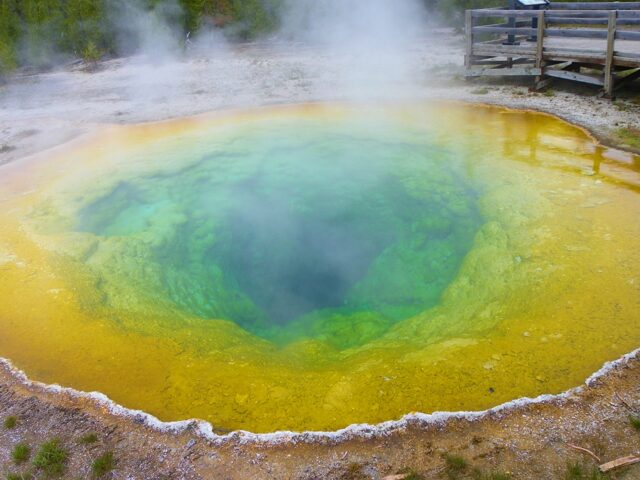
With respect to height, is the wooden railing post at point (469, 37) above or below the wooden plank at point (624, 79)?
above

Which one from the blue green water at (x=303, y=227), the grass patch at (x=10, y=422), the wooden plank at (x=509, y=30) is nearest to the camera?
the grass patch at (x=10, y=422)

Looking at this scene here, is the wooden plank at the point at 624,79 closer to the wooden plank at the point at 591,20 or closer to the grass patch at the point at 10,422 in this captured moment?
the wooden plank at the point at 591,20

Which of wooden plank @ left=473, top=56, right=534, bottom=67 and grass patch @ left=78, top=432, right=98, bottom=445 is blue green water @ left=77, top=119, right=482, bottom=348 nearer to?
grass patch @ left=78, top=432, right=98, bottom=445

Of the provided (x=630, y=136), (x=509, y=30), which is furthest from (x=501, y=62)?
(x=630, y=136)

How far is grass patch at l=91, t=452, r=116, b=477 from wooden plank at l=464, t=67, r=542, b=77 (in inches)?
290

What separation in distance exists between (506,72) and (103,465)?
7.64 metres

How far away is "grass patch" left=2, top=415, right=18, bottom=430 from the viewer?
8.51ft

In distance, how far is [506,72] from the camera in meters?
7.83

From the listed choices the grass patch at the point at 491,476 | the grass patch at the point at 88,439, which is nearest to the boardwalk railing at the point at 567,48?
the grass patch at the point at 491,476

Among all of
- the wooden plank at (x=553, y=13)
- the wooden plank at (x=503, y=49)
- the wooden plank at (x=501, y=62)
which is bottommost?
the wooden plank at (x=501, y=62)

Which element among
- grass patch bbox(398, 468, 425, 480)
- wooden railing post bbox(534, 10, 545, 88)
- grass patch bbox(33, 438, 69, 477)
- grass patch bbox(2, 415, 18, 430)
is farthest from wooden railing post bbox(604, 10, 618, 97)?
grass patch bbox(2, 415, 18, 430)

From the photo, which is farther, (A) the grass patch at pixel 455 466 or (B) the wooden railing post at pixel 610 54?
(B) the wooden railing post at pixel 610 54

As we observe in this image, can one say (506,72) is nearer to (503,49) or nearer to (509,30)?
(503,49)

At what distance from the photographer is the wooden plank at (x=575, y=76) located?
6.69 m
